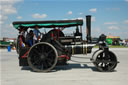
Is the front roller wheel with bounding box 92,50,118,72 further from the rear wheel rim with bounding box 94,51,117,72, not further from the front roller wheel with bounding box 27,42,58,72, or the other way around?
the front roller wheel with bounding box 27,42,58,72

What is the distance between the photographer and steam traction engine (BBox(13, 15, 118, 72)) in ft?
22.5

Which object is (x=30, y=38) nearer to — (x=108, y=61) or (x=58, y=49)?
(x=58, y=49)

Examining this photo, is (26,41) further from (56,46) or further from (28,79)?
(28,79)

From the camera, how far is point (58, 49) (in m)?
7.12

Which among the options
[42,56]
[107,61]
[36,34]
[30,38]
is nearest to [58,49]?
[42,56]

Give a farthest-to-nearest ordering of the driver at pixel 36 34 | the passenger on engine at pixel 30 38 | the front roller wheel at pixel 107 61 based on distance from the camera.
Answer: the passenger on engine at pixel 30 38
the driver at pixel 36 34
the front roller wheel at pixel 107 61

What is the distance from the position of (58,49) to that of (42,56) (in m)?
0.79

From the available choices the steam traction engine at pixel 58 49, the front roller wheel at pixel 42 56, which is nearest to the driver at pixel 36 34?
the steam traction engine at pixel 58 49

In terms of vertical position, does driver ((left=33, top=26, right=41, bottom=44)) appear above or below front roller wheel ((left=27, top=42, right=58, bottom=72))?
above

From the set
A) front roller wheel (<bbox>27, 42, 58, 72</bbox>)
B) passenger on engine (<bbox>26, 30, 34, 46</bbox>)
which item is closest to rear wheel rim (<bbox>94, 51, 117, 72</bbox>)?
front roller wheel (<bbox>27, 42, 58, 72</bbox>)

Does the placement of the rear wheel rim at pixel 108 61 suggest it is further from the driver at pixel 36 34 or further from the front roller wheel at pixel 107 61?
the driver at pixel 36 34

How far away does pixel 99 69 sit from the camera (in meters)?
6.86

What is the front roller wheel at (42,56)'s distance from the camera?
22.5 ft

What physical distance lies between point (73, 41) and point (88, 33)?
82 cm
